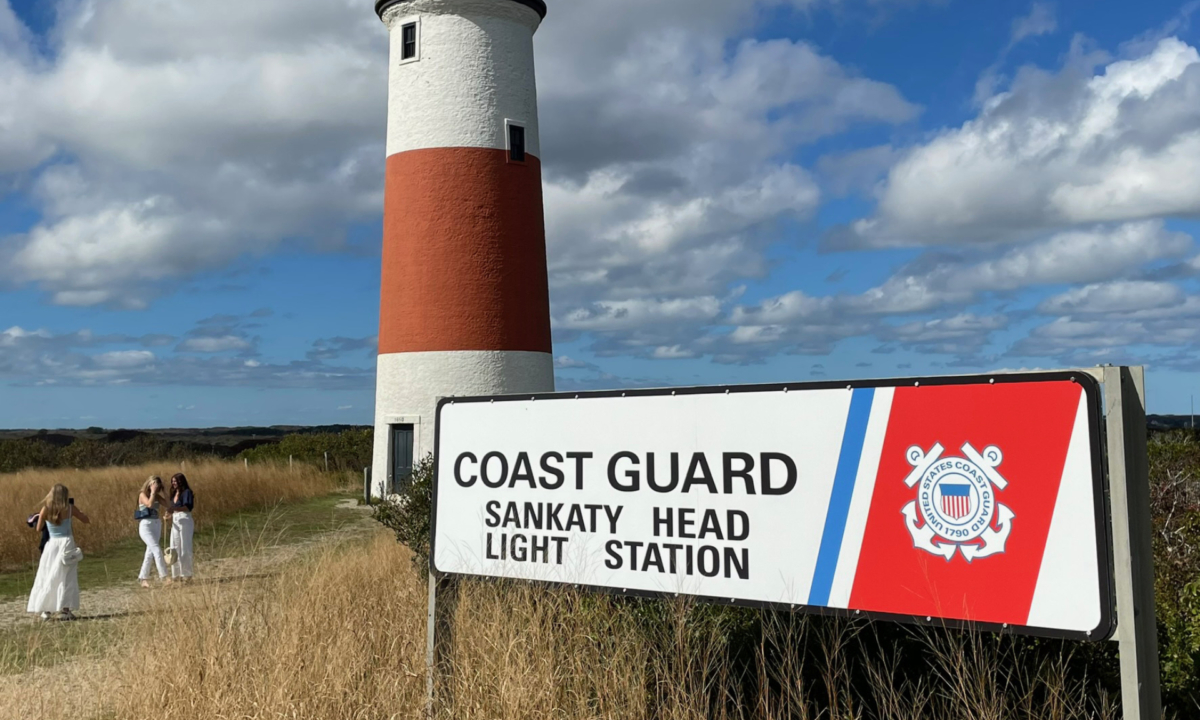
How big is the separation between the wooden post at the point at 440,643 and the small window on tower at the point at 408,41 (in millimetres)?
14430

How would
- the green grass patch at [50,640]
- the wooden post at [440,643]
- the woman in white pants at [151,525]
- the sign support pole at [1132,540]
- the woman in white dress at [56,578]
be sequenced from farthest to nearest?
the woman in white pants at [151,525]
the woman in white dress at [56,578]
the green grass patch at [50,640]
the wooden post at [440,643]
the sign support pole at [1132,540]

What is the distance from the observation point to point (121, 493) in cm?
1778

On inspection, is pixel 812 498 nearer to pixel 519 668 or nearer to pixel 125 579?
pixel 519 668

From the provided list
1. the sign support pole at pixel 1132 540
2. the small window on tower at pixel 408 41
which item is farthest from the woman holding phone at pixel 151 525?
the sign support pole at pixel 1132 540

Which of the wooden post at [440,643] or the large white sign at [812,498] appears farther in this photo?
the wooden post at [440,643]

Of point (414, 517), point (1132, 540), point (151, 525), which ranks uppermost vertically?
point (1132, 540)

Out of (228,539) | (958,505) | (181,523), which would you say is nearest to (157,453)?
(228,539)

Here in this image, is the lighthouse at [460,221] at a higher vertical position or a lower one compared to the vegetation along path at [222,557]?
higher

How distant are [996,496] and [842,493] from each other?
0.57m

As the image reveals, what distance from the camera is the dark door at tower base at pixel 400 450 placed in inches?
683

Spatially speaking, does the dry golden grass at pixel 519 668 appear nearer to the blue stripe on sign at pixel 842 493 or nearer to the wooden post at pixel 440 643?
the wooden post at pixel 440 643

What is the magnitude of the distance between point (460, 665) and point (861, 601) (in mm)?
2076

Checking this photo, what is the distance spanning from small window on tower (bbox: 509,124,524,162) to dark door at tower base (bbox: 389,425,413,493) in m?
5.30

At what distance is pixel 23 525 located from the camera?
14.1m
